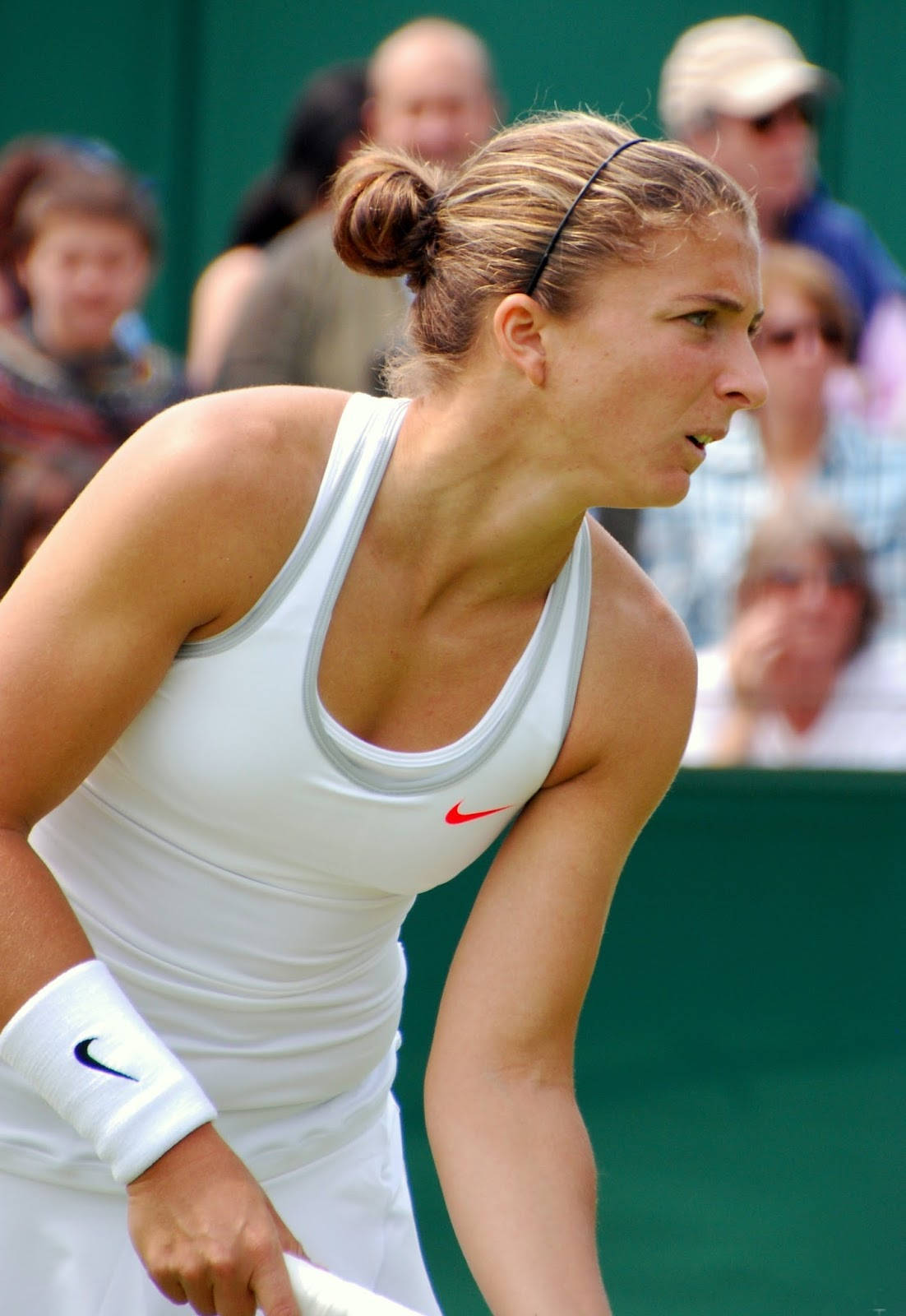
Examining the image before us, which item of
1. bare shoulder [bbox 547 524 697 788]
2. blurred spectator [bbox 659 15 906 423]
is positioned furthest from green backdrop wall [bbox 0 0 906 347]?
bare shoulder [bbox 547 524 697 788]

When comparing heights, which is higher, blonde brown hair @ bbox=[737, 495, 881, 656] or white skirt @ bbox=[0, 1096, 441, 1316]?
blonde brown hair @ bbox=[737, 495, 881, 656]

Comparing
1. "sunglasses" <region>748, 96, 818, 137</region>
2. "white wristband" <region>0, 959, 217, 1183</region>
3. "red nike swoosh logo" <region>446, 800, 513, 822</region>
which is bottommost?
"white wristband" <region>0, 959, 217, 1183</region>

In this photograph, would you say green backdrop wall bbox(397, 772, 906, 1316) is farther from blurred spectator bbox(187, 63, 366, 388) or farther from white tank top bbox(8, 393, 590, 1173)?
blurred spectator bbox(187, 63, 366, 388)

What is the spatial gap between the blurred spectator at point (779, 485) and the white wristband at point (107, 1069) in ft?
5.57

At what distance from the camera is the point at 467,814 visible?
1966 millimetres

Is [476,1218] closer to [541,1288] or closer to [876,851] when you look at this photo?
[541,1288]

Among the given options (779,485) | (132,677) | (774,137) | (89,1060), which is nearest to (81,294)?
(774,137)

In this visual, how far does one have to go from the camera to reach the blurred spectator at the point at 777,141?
3900 millimetres

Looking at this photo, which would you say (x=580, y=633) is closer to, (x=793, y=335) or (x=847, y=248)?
(x=793, y=335)

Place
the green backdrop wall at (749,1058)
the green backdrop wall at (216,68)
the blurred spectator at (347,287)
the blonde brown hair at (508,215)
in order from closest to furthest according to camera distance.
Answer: the blonde brown hair at (508,215)
the green backdrop wall at (749,1058)
the blurred spectator at (347,287)
the green backdrop wall at (216,68)

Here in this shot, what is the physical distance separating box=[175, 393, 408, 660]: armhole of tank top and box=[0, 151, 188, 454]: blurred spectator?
2.09 m

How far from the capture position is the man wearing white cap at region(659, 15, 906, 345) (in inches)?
154

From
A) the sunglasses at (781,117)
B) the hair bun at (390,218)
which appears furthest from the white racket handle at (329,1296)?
the sunglasses at (781,117)

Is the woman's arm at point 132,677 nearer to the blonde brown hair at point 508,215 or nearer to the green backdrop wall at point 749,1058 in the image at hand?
the blonde brown hair at point 508,215
